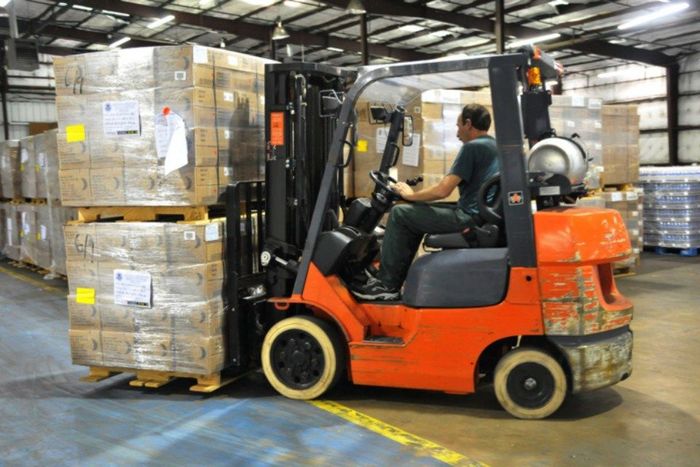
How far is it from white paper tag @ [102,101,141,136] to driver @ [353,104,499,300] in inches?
67.6

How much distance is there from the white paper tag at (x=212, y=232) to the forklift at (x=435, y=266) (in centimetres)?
7

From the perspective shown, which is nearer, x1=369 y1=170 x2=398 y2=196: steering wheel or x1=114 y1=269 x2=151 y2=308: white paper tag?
x1=369 y1=170 x2=398 y2=196: steering wheel

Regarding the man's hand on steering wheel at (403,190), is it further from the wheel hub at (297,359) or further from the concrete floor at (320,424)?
the concrete floor at (320,424)

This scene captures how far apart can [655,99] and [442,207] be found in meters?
17.1

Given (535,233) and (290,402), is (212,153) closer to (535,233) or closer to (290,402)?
(290,402)

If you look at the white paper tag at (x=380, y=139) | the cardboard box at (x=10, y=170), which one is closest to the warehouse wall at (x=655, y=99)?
the white paper tag at (x=380, y=139)

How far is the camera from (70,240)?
183 inches

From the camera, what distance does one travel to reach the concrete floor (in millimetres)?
3432

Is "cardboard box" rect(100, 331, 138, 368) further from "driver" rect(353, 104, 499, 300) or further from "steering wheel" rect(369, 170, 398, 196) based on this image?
"steering wheel" rect(369, 170, 398, 196)

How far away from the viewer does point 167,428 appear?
3865mm

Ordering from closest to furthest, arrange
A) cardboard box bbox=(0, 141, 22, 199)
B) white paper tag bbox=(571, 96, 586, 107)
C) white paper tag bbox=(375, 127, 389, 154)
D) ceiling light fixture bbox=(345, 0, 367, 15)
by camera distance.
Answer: white paper tag bbox=(375, 127, 389, 154), white paper tag bbox=(571, 96, 586, 107), ceiling light fixture bbox=(345, 0, 367, 15), cardboard box bbox=(0, 141, 22, 199)

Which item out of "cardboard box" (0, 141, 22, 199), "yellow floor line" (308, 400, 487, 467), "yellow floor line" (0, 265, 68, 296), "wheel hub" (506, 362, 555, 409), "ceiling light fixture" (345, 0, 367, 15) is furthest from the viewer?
"cardboard box" (0, 141, 22, 199)

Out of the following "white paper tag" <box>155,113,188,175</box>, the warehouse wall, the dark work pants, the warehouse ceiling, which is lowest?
the dark work pants

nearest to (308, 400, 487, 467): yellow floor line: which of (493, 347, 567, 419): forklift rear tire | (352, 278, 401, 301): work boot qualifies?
(493, 347, 567, 419): forklift rear tire
